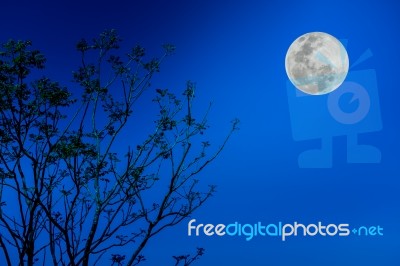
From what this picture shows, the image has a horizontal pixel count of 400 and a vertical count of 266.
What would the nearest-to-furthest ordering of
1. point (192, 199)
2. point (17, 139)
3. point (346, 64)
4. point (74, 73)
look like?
point (17, 139)
point (74, 73)
point (192, 199)
point (346, 64)

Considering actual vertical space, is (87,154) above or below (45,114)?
below

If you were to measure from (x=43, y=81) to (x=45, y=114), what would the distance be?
245mm

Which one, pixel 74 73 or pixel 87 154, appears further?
pixel 74 73

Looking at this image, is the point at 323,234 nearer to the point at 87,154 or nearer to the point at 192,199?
the point at 192,199

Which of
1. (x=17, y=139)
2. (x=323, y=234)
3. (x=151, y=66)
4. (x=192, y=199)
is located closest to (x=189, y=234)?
(x=323, y=234)

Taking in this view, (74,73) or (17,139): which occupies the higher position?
(74,73)

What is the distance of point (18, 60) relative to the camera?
12.1 feet

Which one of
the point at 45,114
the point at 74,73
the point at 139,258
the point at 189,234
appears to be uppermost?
the point at 189,234

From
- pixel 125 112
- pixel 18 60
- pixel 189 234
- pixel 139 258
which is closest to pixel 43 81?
pixel 18 60

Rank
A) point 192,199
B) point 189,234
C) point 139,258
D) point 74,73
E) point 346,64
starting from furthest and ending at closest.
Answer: point 346,64, point 189,234, point 192,199, point 139,258, point 74,73

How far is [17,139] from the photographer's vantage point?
3660 millimetres

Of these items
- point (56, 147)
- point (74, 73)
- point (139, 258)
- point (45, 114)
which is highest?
point (74, 73)

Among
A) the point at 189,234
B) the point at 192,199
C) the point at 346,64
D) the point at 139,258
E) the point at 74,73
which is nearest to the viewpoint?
the point at 74,73

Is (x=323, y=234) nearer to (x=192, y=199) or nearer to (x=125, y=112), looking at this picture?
(x=192, y=199)
